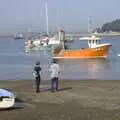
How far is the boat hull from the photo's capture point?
215 feet

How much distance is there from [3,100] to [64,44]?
5526 cm

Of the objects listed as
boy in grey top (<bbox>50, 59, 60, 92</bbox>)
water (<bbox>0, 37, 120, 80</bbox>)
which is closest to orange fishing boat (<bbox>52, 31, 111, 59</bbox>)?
water (<bbox>0, 37, 120, 80</bbox>)

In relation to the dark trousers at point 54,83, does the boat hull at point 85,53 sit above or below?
below

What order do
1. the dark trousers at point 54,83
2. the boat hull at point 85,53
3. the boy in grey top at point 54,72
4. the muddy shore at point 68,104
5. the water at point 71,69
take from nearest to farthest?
the muddy shore at point 68,104 < the boy in grey top at point 54,72 < the dark trousers at point 54,83 < the water at point 71,69 < the boat hull at point 85,53

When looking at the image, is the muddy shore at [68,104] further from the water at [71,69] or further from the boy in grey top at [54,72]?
the water at [71,69]

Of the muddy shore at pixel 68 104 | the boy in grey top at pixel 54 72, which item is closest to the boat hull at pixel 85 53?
the muddy shore at pixel 68 104

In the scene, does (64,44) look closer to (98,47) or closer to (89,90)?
(98,47)

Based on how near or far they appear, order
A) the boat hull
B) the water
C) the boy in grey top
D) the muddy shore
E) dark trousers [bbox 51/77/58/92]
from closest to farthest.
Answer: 1. the muddy shore
2. the boy in grey top
3. dark trousers [bbox 51/77/58/92]
4. the water
5. the boat hull

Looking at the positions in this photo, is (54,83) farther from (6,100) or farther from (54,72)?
(6,100)

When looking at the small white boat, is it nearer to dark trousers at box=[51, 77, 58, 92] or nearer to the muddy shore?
the muddy shore

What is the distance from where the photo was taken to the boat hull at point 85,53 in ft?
215

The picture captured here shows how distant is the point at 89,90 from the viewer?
24.1 meters

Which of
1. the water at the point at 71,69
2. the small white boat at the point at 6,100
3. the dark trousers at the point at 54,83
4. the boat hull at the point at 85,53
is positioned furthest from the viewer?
the boat hull at the point at 85,53

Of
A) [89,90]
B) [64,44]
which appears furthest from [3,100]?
[64,44]
